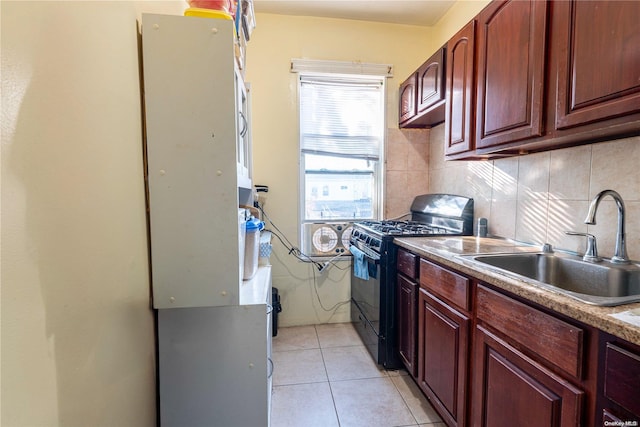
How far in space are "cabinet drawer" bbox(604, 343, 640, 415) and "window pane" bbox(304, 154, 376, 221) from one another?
7.20ft

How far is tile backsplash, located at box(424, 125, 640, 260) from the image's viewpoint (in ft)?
4.18

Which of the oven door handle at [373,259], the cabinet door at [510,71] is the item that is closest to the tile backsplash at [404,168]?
the oven door handle at [373,259]

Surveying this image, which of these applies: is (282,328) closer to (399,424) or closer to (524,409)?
(399,424)

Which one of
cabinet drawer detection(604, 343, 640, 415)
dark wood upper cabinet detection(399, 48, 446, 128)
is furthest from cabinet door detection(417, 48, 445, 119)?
cabinet drawer detection(604, 343, 640, 415)

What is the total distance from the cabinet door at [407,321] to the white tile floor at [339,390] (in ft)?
0.59

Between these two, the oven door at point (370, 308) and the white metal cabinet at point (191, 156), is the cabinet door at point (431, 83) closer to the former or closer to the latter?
the oven door at point (370, 308)

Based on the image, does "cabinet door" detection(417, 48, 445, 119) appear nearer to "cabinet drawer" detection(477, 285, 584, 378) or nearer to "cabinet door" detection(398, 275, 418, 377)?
"cabinet door" detection(398, 275, 418, 377)

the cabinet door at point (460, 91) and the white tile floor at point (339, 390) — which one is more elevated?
the cabinet door at point (460, 91)

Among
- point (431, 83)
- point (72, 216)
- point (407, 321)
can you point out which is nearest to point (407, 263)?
point (407, 321)

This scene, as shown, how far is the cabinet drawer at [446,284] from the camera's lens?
4.40ft

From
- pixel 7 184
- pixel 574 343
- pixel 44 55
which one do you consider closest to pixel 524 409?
pixel 574 343

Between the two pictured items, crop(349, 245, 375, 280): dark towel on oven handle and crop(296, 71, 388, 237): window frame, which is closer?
crop(349, 245, 375, 280): dark towel on oven handle

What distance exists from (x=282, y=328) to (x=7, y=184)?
8.24 feet

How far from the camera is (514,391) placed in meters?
1.07
